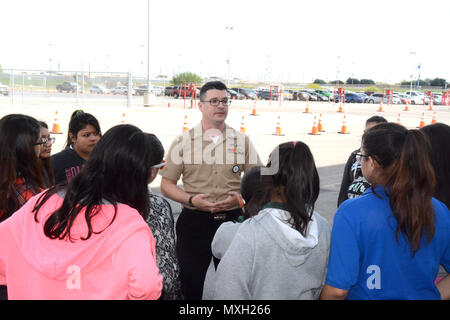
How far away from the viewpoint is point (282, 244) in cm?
214

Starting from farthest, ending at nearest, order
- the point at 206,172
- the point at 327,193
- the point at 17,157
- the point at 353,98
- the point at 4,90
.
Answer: the point at 353,98
the point at 4,90
the point at 327,193
the point at 206,172
the point at 17,157

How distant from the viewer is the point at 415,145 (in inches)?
86.9

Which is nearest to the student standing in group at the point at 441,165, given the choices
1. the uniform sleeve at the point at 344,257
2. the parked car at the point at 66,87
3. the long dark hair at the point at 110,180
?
the uniform sleeve at the point at 344,257

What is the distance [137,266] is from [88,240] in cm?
23

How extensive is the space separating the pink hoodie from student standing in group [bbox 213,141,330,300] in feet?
1.33

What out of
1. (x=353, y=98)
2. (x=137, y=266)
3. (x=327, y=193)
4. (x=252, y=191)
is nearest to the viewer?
(x=137, y=266)

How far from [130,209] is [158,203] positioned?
1.67 ft

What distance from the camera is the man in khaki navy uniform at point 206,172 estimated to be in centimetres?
360

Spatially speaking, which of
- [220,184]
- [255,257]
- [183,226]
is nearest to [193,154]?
[220,184]

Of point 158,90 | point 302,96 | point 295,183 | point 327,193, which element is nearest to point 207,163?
point 295,183

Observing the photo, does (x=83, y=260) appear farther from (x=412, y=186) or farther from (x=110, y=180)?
(x=412, y=186)

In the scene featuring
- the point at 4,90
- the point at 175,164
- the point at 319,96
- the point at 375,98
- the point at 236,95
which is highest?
the point at 319,96

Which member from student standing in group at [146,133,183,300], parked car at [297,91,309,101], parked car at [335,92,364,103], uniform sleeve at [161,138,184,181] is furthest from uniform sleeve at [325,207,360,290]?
parked car at [297,91,309,101]
